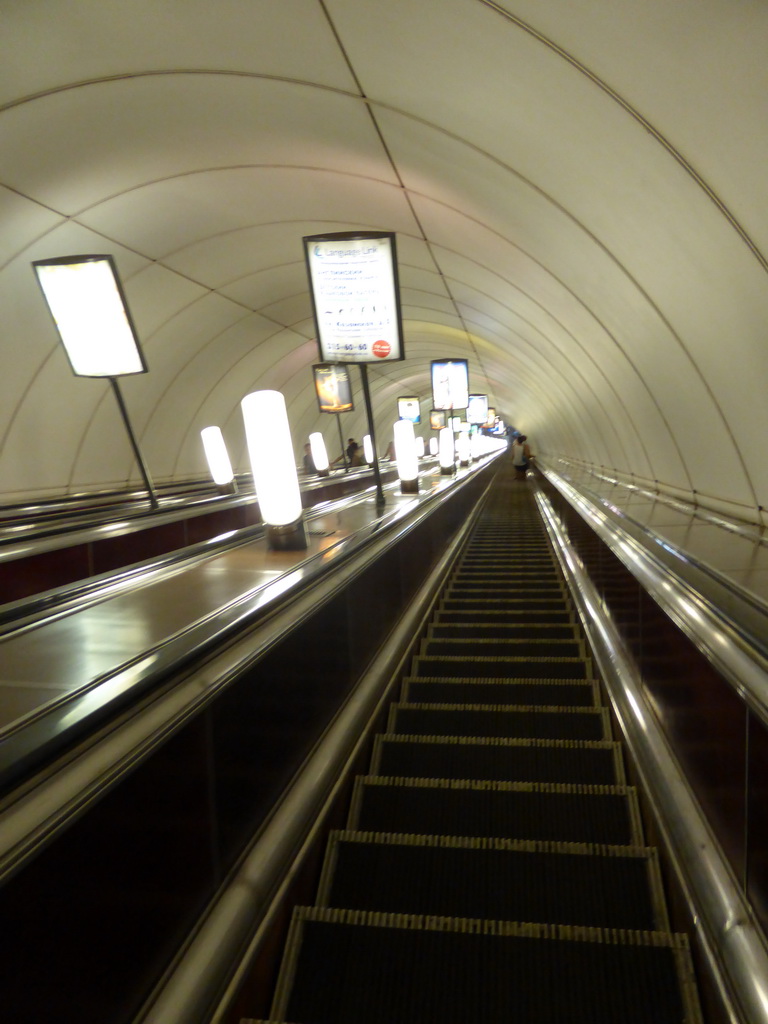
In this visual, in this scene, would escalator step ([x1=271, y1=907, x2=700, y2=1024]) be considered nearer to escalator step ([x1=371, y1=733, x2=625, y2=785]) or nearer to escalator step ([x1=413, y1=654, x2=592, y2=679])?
escalator step ([x1=371, y1=733, x2=625, y2=785])

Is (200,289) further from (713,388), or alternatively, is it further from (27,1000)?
(27,1000)

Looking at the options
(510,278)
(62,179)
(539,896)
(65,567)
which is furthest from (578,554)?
(62,179)

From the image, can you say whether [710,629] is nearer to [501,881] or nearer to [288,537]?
[501,881]

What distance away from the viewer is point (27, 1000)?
1.50 m

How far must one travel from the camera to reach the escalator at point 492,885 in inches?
87.5

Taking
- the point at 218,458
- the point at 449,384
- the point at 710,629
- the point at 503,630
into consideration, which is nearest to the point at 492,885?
the point at 710,629

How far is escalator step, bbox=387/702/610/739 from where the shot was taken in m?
4.24

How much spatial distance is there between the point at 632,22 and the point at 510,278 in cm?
727

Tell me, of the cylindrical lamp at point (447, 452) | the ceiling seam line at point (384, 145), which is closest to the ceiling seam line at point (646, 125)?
the ceiling seam line at point (384, 145)

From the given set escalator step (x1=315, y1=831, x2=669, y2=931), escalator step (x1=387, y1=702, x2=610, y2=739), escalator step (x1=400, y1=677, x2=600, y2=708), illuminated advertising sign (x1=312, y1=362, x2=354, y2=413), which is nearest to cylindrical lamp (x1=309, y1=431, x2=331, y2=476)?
illuminated advertising sign (x1=312, y1=362, x2=354, y2=413)

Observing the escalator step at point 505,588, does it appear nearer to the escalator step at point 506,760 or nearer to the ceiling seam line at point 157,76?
the escalator step at point 506,760

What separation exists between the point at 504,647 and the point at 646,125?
11.8 ft

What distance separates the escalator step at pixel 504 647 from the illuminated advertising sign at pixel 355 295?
3592mm

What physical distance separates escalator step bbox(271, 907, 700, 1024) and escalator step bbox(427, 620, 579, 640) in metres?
3.86
